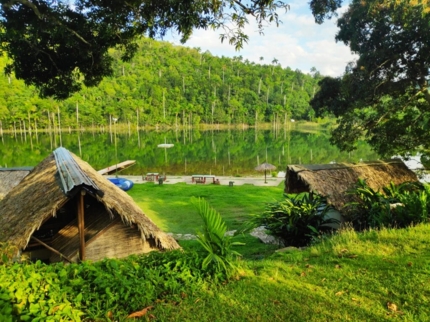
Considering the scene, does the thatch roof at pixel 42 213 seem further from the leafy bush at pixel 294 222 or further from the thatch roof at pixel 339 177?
the thatch roof at pixel 339 177

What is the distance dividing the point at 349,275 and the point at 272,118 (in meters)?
119

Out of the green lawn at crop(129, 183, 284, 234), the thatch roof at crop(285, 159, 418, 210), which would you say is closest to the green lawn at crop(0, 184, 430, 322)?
the thatch roof at crop(285, 159, 418, 210)

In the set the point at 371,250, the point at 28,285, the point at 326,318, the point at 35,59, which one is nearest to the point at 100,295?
the point at 28,285

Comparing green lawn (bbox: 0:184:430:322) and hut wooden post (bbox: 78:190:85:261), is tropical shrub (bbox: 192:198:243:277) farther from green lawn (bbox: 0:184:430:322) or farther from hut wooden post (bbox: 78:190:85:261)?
hut wooden post (bbox: 78:190:85:261)

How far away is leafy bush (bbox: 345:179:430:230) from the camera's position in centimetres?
669

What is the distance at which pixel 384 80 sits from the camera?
12.3 m

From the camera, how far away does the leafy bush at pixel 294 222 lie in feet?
29.4

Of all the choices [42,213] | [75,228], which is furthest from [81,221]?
[75,228]

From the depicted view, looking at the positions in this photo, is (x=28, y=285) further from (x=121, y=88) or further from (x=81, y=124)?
(x=121, y=88)

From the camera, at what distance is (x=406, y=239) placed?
17.0 ft

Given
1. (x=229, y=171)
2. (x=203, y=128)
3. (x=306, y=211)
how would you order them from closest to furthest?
1. (x=306, y=211)
2. (x=229, y=171)
3. (x=203, y=128)

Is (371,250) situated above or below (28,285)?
below

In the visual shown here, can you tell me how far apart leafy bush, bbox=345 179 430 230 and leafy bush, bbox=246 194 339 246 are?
0.78 meters

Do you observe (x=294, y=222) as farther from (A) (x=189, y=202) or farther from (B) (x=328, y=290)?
(A) (x=189, y=202)
